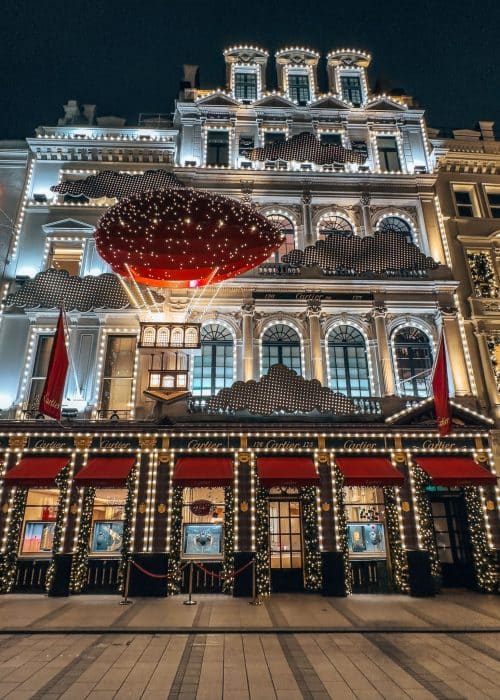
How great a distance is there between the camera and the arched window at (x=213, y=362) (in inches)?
627

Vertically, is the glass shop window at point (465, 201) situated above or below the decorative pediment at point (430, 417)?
above

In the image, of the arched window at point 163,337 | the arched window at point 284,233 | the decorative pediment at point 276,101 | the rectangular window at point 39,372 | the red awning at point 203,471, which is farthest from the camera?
the decorative pediment at point 276,101

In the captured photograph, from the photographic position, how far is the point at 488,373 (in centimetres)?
1627

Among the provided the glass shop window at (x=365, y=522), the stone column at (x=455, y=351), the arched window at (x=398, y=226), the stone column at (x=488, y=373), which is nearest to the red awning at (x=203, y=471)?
the glass shop window at (x=365, y=522)

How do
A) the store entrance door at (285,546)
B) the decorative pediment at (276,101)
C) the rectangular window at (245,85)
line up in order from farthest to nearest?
the rectangular window at (245,85)
the decorative pediment at (276,101)
the store entrance door at (285,546)

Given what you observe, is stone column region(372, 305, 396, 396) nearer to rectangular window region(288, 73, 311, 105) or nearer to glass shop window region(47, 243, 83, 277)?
rectangular window region(288, 73, 311, 105)

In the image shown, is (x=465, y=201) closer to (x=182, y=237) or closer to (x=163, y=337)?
(x=182, y=237)

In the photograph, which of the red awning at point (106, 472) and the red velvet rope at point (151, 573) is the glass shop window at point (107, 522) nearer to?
the red awning at point (106, 472)

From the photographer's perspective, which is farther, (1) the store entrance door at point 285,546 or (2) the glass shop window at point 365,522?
(2) the glass shop window at point 365,522

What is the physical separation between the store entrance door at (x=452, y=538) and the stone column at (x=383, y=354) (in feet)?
12.9

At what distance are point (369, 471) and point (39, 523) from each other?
11006 millimetres

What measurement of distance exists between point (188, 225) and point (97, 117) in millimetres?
12609

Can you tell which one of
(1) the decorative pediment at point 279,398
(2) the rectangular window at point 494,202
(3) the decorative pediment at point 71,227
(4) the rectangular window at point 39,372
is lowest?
(1) the decorative pediment at point 279,398

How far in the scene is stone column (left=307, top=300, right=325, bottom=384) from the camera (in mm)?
15820
